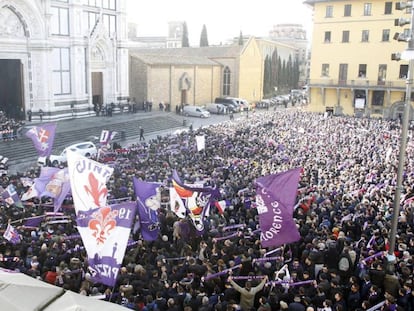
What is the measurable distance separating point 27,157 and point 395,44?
1424 inches

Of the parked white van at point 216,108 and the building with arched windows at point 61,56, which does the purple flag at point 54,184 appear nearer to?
the building with arched windows at point 61,56

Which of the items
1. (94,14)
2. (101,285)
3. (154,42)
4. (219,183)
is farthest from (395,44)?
(154,42)

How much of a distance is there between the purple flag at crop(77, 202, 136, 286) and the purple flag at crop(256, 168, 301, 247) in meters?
2.96

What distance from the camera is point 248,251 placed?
400 inches

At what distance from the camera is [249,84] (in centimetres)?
6141

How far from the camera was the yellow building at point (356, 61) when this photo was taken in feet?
149

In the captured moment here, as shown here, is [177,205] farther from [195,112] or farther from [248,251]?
[195,112]

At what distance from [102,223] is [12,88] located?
29.6m

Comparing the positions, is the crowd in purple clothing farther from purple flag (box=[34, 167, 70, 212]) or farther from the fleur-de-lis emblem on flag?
the fleur-de-lis emblem on flag

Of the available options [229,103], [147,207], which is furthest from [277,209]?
[229,103]

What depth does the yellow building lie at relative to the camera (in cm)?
4550

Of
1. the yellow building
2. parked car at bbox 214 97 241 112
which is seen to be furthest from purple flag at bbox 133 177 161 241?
parked car at bbox 214 97 241 112

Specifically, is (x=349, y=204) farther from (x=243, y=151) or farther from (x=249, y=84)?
(x=249, y=84)

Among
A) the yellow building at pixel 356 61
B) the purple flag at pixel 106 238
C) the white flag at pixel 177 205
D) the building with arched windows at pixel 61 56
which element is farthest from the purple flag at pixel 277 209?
the yellow building at pixel 356 61
